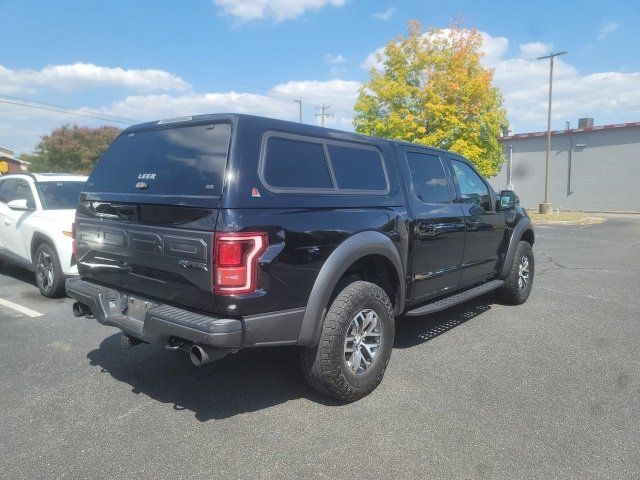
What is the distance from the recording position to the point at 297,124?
11.3ft

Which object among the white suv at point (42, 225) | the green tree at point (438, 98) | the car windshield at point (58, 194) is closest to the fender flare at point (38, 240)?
the white suv at point (42, 225)

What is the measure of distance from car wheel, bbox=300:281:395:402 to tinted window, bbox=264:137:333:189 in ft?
2.69

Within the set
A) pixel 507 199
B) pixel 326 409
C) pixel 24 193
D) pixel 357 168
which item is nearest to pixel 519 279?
pixel 507 199

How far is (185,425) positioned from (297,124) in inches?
84.8

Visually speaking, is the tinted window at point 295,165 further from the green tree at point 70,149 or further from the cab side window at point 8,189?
the green tree at point 70,149

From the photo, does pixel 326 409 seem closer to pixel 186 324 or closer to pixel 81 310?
pixel 186 324

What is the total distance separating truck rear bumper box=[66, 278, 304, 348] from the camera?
9.23ft

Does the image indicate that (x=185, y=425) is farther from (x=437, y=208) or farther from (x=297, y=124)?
(x=437, y=208)

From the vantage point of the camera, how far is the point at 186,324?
2.89 metres

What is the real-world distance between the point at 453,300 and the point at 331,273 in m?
1.92

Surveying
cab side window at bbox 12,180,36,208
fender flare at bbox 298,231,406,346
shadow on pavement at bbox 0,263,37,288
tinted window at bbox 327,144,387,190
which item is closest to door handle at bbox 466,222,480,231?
tinted window at bbox 327,144,387,190

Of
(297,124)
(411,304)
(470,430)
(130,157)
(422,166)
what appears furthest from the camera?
(422,166)

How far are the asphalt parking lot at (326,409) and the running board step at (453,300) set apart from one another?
42cm

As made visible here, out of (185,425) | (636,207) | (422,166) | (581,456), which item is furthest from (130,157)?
(636,207)
